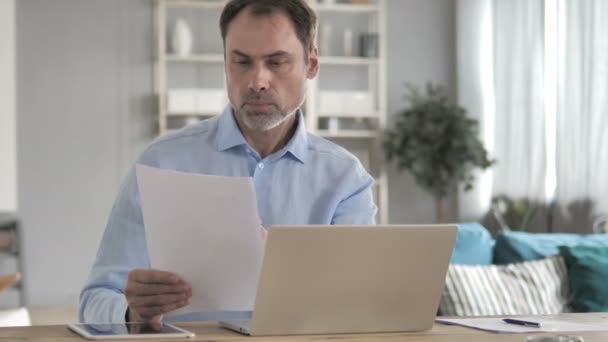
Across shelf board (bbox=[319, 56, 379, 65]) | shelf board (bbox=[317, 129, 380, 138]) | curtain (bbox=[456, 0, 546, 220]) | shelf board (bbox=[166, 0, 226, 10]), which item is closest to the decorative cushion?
curtain (bbox=[456, 0, 546, 220])

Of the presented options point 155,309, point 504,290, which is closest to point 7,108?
point 504,290

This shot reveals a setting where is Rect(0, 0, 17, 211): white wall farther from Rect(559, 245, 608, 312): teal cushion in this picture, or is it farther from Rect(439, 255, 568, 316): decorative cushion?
Rect(559, 245, 608, 312): teal cushion

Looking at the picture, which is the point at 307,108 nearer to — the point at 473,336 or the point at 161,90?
the point at 161,90

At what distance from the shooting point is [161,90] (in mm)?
6547

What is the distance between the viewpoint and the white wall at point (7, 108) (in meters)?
5.88

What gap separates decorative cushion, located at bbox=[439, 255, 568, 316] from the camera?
3.41 metres

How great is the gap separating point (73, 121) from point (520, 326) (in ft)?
18.1

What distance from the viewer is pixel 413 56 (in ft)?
23.7

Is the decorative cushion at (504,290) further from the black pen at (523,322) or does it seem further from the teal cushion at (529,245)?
the black pen at (523,322)

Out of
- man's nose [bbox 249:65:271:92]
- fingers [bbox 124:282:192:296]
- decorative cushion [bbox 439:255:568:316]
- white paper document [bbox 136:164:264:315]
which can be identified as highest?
man's nose [bbox 249:65:271:92]

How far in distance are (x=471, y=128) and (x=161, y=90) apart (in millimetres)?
2205

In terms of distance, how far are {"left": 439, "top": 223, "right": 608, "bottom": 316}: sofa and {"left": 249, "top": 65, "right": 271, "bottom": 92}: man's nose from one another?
167 centimetres

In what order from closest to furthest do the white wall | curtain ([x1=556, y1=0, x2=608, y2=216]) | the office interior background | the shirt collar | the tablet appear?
the tablet → the shirt collar → curtain ([x1=556, y1=0, x2=608, y2=216]) → the white wall → the office interior background

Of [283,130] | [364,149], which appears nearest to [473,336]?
[283,130]
